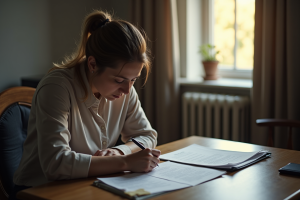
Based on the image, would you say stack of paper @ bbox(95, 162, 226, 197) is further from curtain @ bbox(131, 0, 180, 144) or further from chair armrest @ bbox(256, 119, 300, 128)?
curtain @ bbox(131, 0, 180, 144)

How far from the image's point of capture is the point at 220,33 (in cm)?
306

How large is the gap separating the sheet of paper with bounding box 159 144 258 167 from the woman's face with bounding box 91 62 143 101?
323mm

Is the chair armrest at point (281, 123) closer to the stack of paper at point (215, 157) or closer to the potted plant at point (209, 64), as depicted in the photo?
the stack of paper at point (215, 157)

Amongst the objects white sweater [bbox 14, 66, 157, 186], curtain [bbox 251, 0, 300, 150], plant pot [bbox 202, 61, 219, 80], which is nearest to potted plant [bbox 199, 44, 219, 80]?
plant pot [bbox 202, 61, 219, 80]

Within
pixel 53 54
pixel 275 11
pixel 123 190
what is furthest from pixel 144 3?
pixel 123 190

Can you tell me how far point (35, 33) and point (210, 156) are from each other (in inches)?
77.4

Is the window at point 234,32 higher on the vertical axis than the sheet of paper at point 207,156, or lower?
higher

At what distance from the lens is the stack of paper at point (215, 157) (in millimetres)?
1245

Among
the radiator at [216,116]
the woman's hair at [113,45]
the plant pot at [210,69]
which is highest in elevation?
the woman's hair at [113,45]

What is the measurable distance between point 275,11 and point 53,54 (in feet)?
5.92

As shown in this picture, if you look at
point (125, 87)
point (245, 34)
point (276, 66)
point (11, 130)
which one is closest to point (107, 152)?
point (125, 87)

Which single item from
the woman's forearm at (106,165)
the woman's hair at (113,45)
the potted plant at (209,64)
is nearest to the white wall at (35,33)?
the potted plant at (209,64)

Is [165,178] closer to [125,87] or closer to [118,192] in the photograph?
[118,192]

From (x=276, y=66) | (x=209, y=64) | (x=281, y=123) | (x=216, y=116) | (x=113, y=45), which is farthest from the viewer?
(x=209, y=64)
